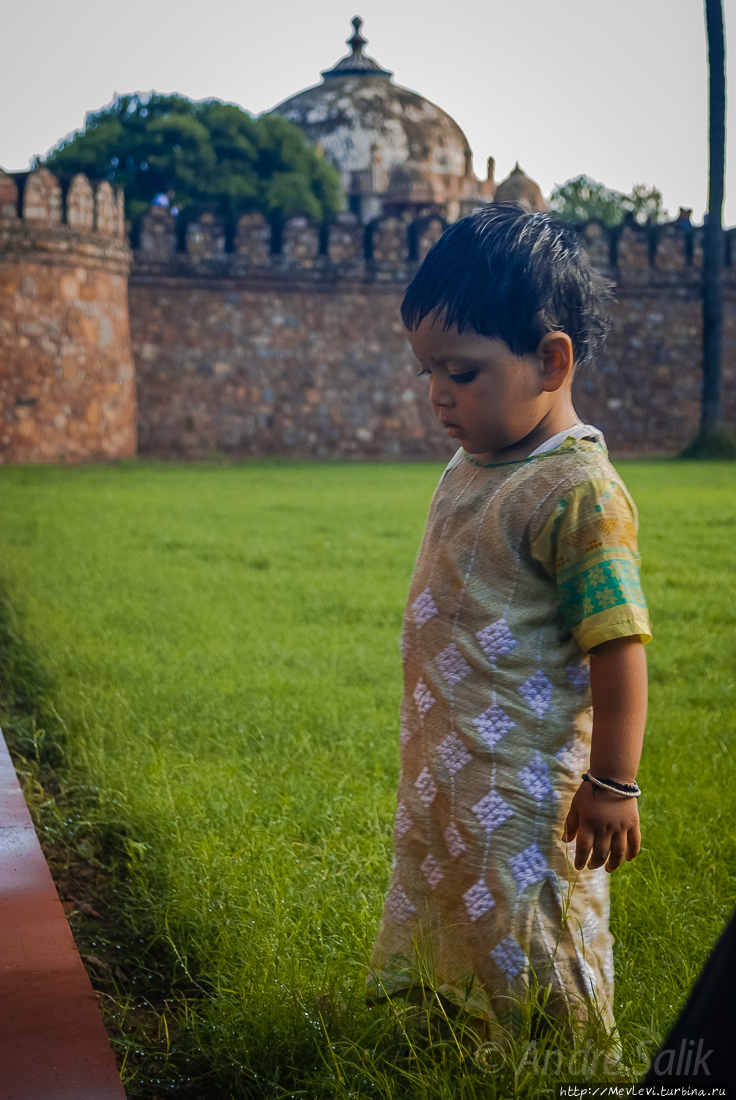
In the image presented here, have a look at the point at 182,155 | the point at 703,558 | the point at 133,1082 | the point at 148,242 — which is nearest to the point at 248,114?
the point at 182,155

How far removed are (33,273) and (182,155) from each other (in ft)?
19.0

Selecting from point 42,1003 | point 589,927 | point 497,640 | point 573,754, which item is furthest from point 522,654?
point 42,1003

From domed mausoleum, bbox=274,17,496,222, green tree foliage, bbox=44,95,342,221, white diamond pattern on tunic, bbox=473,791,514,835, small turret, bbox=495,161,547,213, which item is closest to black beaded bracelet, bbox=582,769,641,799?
white diamond pattern on tunic, bbox=473,791,514,835

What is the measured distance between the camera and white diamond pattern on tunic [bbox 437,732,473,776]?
4.20ft

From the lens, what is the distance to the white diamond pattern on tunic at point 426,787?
1.32 m

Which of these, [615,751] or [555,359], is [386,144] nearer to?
[555,359]

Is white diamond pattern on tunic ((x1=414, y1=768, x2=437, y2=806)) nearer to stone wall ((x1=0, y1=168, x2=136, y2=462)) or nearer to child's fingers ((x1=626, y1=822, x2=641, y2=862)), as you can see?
child's fingers ((x1=626, y1=822, x2=641, y2=862))

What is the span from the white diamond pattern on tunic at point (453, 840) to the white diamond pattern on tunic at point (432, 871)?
0.04 m

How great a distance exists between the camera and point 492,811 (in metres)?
1.25

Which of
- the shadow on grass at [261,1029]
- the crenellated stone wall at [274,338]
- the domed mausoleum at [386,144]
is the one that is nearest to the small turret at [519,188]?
the domed mausoleum at [386,144]

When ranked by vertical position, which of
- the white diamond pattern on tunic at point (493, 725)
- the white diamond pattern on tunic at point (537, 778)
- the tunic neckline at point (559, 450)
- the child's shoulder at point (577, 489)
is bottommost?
the white diamond pattern on tunic at point (537, 778)

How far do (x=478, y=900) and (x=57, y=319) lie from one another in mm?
11524

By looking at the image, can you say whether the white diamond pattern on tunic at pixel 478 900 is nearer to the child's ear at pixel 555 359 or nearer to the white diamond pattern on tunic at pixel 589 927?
the white diamond pattern on tunic at pixel 589 927

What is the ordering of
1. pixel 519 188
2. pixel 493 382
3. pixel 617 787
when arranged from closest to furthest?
pixel 617 787, pixel 493 382, pixel 519 188
